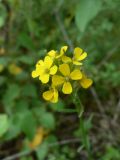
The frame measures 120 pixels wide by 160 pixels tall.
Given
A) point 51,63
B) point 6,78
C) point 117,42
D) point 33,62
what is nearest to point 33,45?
point 33,62

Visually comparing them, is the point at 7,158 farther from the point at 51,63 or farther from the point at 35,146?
the point at 51,63

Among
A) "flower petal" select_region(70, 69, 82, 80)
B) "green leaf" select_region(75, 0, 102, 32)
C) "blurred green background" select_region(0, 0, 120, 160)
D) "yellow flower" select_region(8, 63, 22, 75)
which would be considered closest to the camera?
"flower petal" select_region(70, 69, 82, 80)

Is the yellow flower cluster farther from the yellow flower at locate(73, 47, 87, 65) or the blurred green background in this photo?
the blurred green background

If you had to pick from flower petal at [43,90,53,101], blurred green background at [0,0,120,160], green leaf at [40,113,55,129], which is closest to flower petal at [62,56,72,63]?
flower petal at [43,90,53,101]

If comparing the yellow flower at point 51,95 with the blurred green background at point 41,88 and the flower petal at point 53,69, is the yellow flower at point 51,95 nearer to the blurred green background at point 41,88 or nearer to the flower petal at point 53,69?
the flower petal at point 53,69

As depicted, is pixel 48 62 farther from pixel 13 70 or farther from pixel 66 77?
pixel 13 70

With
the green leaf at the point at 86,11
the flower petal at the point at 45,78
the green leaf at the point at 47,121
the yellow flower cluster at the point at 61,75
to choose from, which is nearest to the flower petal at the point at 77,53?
the yellow flower cluster at the point at 61,75

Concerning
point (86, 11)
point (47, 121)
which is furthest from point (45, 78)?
point (47, 121)
